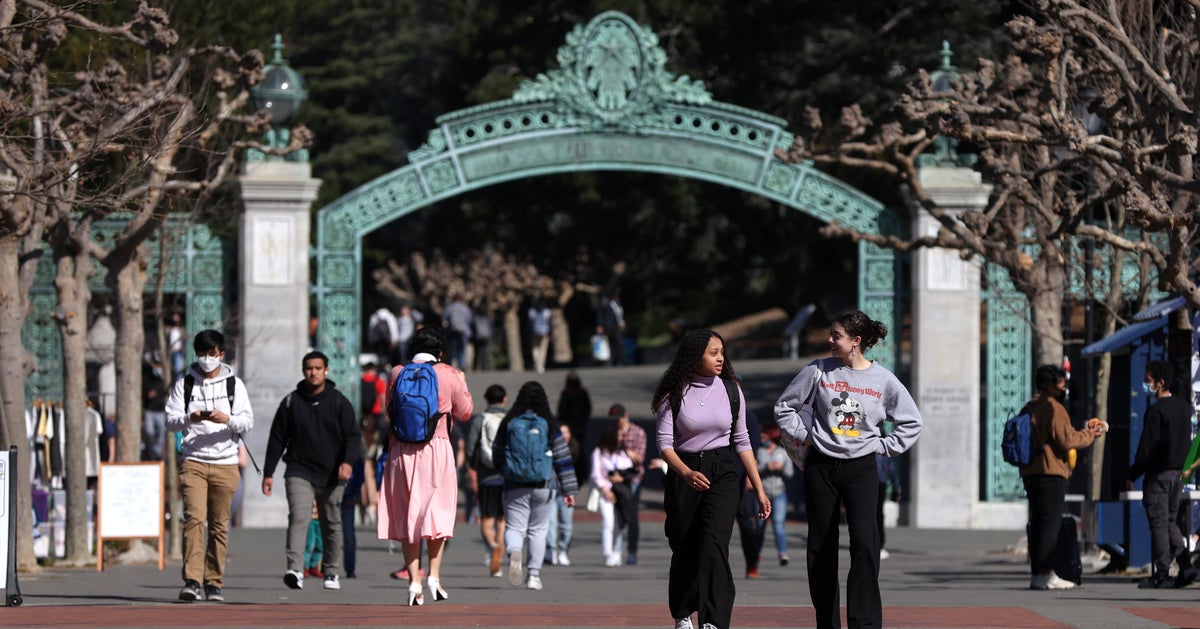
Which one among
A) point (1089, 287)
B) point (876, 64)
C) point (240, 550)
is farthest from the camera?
point (876, 64)

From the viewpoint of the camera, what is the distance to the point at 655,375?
40.3 metres

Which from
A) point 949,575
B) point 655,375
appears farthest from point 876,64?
point 949,575

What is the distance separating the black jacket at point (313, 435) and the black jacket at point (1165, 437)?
538cm

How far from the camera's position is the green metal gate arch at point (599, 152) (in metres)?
23.9

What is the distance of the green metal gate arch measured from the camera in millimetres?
23875

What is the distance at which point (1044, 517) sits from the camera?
14922 mm

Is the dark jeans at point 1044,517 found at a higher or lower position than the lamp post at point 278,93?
lower

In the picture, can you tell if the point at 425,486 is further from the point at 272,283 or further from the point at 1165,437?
the point at 272,283

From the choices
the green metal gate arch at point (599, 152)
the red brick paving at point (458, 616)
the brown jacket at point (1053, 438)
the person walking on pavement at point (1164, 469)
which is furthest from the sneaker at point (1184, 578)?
the green metal gate arch at point (599, 152)

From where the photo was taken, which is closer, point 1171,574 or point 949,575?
point 1171,574

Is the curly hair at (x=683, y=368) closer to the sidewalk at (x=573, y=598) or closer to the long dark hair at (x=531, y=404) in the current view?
the sidewalk at (x=573, y=598)

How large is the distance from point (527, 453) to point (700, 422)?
505 centimetres

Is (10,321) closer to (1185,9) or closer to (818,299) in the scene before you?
(1185,9)

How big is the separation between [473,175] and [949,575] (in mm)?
8863
